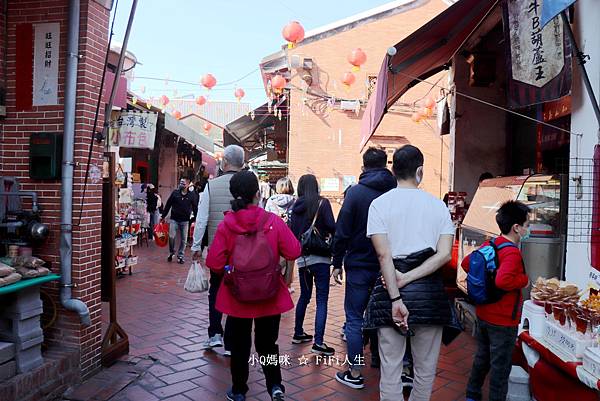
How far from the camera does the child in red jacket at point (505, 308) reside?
3189 millimetres

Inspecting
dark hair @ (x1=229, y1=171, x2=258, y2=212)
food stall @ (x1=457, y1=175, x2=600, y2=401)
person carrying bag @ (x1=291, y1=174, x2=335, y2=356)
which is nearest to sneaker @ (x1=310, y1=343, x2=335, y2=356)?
person carrying bag @ (x1=291, y1=174, x2=335, y2=356)

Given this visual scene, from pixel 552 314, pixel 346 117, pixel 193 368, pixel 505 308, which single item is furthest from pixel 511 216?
pixel 346 117

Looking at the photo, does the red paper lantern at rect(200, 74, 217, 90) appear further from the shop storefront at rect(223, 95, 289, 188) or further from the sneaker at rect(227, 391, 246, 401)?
the sneaker at rect(227, 391, 246, 401)

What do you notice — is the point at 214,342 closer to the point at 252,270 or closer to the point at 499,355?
the point at 252,270

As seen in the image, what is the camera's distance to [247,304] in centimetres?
330

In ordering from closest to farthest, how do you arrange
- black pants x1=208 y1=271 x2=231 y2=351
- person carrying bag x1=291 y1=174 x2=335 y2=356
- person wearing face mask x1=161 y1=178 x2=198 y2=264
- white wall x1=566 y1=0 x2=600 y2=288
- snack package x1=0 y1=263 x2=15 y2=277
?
snack package x1=0 y1=263 x2=15 y2=277
white wall x1=566 y1=0 x2=600 y2=288
black pants x1=208 y1=271 x2=231 y2=351
person carrying bag x1=291 y1=174 x2=335 y2=356
person wearing face mask x1=161 y1=178 x2=198 y2=264

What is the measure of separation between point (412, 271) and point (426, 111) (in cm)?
1210

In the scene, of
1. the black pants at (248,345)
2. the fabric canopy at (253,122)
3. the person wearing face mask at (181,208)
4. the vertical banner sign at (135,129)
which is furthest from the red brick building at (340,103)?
the black pants at (248,345)

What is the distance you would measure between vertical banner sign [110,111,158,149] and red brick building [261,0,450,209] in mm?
6440

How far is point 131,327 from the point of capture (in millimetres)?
5445

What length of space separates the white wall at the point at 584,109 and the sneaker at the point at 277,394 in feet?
7.97

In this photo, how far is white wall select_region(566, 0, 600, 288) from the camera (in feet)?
12.0

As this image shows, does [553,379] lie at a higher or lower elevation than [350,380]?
higher

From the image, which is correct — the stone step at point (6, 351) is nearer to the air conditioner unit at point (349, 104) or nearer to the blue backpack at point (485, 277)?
the blue backpack at point (485, 277)
